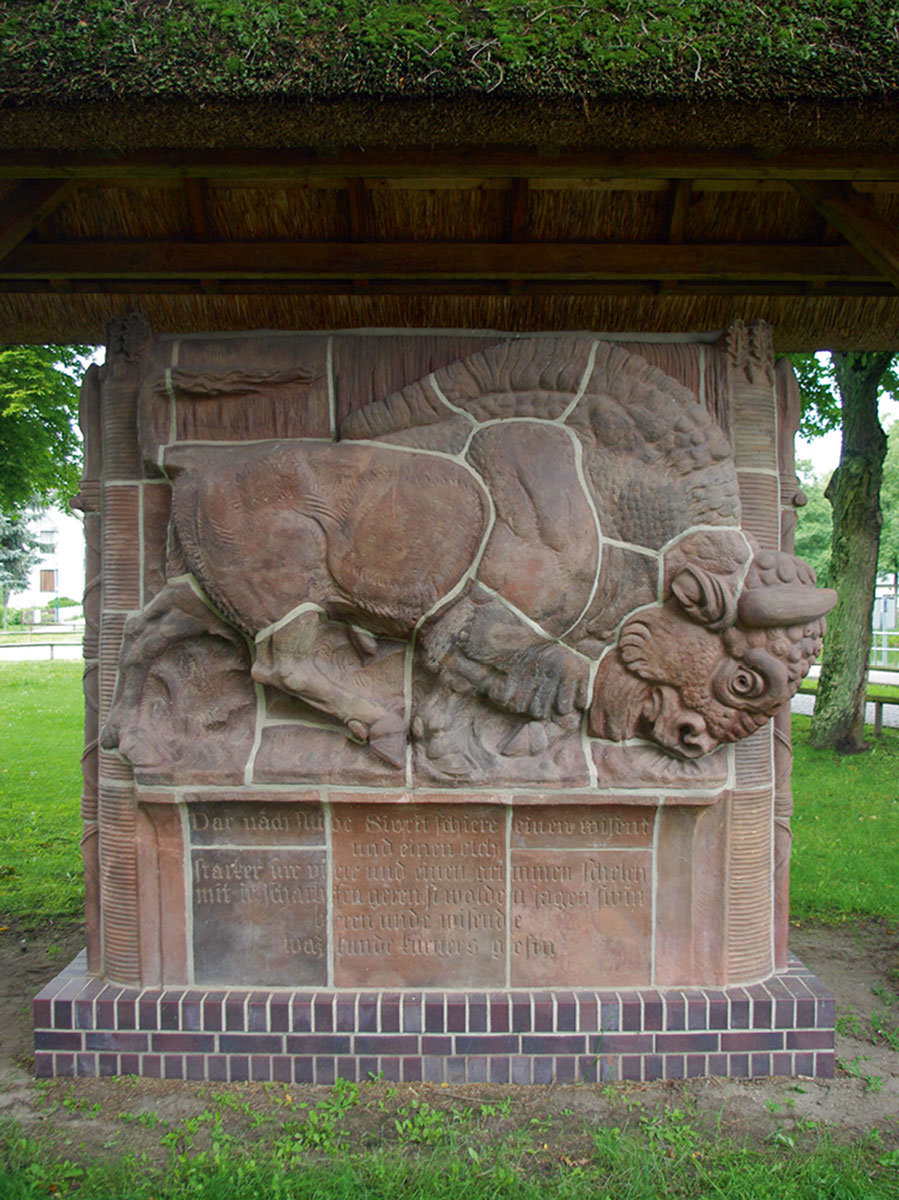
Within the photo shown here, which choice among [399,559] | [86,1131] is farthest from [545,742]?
[86,1131]

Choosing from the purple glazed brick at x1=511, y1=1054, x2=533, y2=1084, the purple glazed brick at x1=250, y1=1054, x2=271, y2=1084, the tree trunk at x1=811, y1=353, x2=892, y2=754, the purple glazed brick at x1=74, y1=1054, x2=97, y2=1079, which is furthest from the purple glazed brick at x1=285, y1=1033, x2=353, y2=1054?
the tree trunk at x1=811, y1=353, x2=892, y2=754

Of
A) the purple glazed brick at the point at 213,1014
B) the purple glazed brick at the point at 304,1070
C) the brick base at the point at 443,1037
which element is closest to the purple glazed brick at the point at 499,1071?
the brick base at the point at 443,1037

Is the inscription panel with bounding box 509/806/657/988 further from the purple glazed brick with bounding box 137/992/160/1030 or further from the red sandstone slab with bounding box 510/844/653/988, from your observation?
the purple glazed brick with bounding box 137/992/160/1030

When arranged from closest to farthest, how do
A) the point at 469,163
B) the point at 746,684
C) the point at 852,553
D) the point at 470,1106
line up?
the point at 469,163
the point at 470,1106
the point at 746,684
the point at 852,553

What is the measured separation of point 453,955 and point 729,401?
107 inches

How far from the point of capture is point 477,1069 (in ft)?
11.7

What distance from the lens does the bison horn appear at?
11.2 feet

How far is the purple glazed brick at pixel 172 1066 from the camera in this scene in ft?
11.8

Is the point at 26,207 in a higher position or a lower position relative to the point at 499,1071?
higher

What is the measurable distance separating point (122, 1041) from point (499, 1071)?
1.60m

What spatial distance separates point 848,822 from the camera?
7.29 m

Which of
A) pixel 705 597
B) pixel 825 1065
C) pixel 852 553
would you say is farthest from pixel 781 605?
pixel 852 553

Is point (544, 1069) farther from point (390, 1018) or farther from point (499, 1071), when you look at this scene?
point (390, 1018)

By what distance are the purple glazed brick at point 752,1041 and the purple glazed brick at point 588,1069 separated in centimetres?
54
